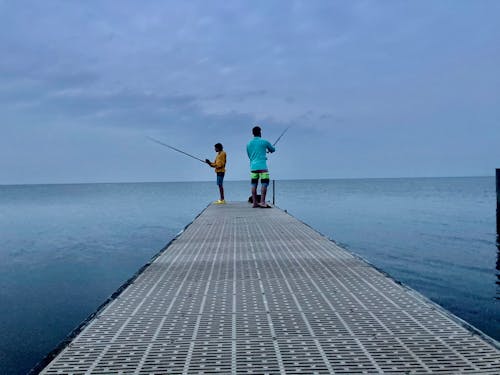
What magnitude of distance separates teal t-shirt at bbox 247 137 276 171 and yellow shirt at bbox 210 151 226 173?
2.68 meters

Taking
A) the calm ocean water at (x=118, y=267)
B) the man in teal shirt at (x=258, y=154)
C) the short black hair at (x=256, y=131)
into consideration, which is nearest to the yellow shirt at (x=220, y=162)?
the man in teal shirt at (x=258, y=154)

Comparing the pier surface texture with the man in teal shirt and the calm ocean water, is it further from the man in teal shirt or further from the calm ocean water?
the man in teal shirt

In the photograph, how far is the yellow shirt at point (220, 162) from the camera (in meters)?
15.0

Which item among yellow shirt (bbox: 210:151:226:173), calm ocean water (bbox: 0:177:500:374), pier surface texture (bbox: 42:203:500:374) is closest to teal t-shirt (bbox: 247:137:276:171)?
yellow shirt (bbox: 210:151:226:173)

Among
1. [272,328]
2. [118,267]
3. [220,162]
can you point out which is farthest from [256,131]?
[272,328]

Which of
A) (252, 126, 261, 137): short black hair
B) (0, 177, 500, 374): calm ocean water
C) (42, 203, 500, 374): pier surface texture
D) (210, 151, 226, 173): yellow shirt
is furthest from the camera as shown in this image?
(210, 151, 226, 173): yellow shirt

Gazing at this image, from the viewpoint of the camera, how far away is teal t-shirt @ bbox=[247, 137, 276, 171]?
480 inches

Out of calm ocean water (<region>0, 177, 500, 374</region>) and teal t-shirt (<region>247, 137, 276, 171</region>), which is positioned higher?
teal t-shirt (<region>247, 137, 276, 171</region>)

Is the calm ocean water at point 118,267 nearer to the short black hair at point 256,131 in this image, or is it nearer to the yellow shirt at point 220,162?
the yellow shirt at point 220,162

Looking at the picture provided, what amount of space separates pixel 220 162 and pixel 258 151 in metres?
3.06

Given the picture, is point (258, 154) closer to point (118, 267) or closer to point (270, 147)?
point (270, 147)

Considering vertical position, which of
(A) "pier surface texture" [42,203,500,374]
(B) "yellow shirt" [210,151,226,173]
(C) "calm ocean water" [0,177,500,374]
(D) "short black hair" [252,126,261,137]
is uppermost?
(D) "short black hair" [252,126,261,137]

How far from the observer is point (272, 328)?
111 inches

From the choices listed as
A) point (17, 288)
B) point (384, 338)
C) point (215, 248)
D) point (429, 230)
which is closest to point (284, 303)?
point (384, 338)
